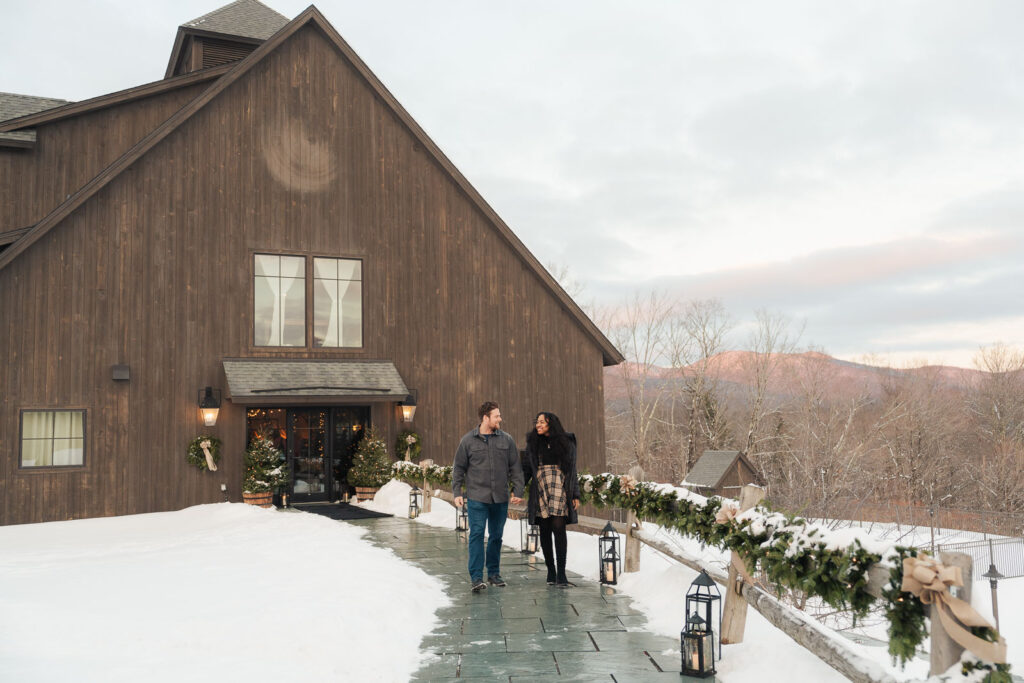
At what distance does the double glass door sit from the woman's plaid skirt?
34.8 ft

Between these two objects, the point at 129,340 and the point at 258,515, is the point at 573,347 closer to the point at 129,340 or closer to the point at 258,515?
the point at 258,515

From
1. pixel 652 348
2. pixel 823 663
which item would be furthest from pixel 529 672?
pixel 652 348

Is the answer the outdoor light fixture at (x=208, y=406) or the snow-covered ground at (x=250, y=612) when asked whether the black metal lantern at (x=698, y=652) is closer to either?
the snow-covered ground at (x=250, y=612)

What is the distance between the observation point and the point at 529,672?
5.61m

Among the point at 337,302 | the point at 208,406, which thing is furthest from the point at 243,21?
the point at 208,406

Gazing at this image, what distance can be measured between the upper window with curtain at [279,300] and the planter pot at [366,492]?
3481 mm

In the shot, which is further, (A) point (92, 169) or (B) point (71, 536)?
(A) point (92, 169)

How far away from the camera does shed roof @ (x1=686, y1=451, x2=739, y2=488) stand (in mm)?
23844

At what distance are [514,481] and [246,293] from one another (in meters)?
10.8

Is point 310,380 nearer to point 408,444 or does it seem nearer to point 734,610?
point 408,444

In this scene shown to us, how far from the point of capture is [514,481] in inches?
334

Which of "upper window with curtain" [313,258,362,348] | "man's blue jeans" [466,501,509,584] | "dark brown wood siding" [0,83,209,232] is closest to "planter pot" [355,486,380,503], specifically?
"upper window with curtain" [313,258,362,348]

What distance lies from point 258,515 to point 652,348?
114ft

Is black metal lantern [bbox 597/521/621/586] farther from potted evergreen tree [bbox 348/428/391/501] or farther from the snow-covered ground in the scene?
potted evergreen tree [bbox 348/428/391/501]
